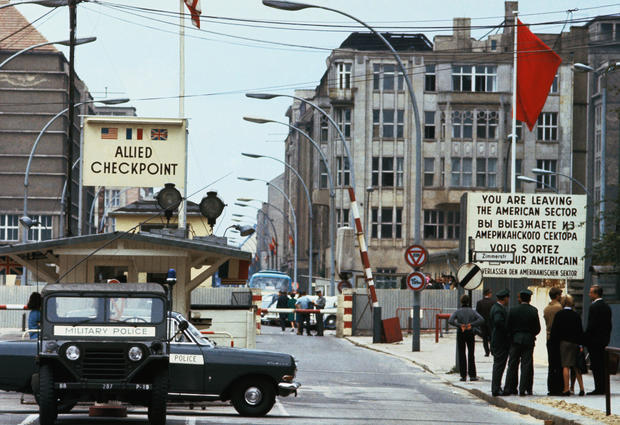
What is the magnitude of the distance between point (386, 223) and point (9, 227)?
36.6m

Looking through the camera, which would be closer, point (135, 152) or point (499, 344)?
point (499, 344)

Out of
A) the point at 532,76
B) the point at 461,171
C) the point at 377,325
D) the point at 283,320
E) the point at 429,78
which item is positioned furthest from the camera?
the point at 461,171

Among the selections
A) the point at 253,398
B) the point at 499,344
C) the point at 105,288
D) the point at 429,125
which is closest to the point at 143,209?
the point at 429,125

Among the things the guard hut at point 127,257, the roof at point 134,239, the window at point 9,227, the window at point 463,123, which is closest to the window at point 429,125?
the window at point 463,123

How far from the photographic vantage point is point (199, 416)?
16812 mm

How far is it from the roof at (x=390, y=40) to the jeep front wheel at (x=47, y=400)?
77.6 meters

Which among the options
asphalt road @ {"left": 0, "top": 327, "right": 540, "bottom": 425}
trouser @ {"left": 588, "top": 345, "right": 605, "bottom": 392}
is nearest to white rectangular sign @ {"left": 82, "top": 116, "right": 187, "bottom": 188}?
asphalt road @ {"left": 0, "top": 327, "right": 540, "bottom": 425}

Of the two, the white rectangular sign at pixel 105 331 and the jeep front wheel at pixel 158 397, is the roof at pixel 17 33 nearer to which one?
the white rectangular sign at pixel 105 331

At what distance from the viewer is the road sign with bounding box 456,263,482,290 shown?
25453mm

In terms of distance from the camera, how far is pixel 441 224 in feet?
282

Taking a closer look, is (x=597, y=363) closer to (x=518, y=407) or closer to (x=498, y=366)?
(x=498, y=366)

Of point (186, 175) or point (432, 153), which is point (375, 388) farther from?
point (432, 153)

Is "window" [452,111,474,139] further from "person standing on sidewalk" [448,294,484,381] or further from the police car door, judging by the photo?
the police car door

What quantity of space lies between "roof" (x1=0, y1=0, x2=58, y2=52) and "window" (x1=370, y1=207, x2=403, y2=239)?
119 feet
